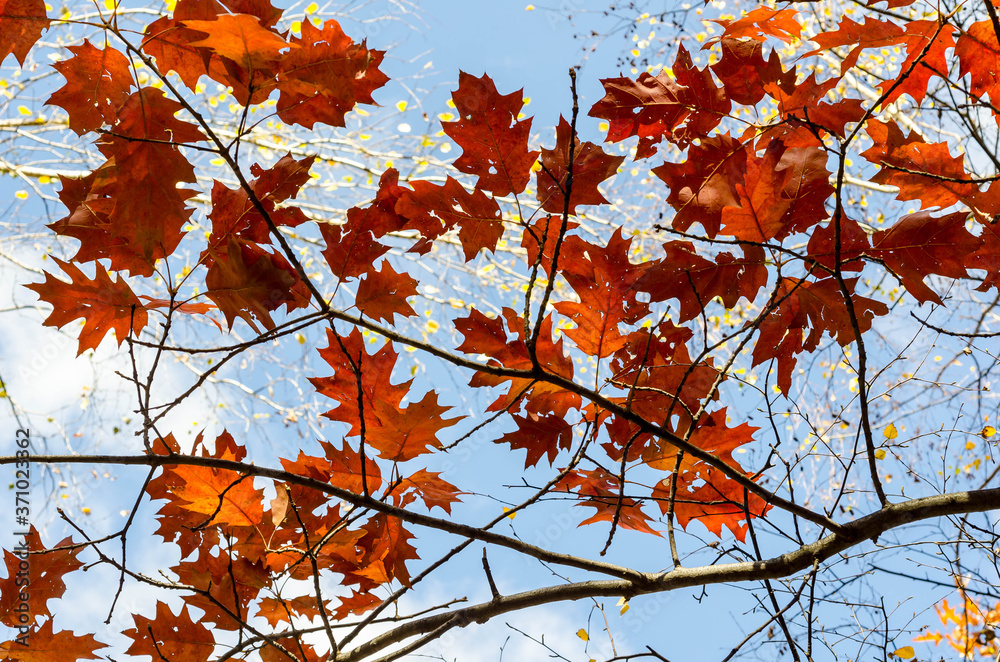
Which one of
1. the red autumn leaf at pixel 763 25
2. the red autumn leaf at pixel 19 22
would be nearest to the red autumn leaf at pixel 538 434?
the red autumn leaf at pixel 763 25

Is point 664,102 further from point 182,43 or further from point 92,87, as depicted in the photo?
point 92,87

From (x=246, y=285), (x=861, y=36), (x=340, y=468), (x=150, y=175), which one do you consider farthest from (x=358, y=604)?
(x=861, y=36)

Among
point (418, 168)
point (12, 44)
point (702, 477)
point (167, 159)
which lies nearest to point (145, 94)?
point (167, 159)

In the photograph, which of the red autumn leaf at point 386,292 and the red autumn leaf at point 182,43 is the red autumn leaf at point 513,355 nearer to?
the red autumn leaf at point 386,292

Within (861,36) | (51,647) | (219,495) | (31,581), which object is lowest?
(51,647)

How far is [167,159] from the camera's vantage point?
116 centimetres

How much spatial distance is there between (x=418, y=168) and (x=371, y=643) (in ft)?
Result: 13.8

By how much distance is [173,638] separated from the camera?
1.43 metres

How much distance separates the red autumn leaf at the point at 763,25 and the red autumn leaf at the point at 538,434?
0.91 m

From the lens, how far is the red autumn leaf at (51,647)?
1.40 meters

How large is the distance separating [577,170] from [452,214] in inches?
10.8

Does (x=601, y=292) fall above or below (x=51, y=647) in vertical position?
above

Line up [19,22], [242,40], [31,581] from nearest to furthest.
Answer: [242,40] < [19,22] < [31,581]

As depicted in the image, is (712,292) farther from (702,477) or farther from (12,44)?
(12,44)
